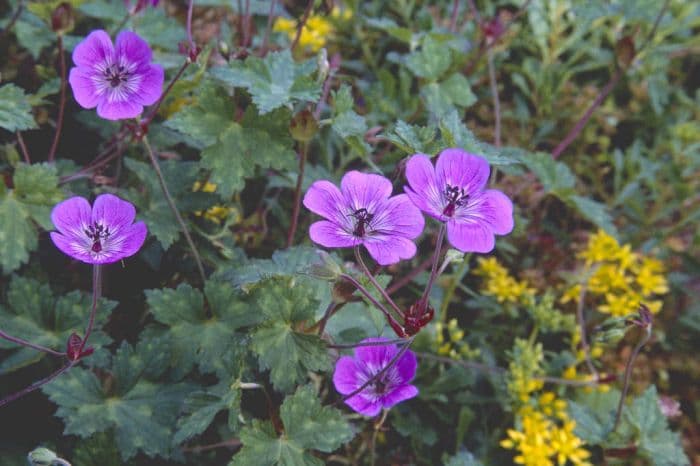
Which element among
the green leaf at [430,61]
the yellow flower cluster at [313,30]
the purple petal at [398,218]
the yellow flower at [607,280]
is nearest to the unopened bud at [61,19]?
the yellow flower cluster at [313,30]

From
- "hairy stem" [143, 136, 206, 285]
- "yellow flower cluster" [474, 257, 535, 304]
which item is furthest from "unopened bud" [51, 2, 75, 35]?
"yellow flower cluster" [474, 257, 535, 304]

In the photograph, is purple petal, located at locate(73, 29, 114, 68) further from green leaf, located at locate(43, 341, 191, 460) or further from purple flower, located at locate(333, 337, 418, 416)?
purple flower, located at locate(333, 337, 418, 416)

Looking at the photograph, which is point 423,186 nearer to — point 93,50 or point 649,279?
point 93,50

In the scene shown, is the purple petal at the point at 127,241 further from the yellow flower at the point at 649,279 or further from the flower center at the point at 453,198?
the yellow flower at the point at 649,279

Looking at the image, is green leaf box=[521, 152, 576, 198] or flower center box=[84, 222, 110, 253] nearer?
flower center box=[84, 222, 110, 253]

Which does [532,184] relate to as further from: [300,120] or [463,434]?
[300,120]

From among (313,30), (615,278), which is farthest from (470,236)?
(313,30)

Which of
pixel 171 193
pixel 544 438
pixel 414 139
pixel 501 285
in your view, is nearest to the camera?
pixel 414 139
